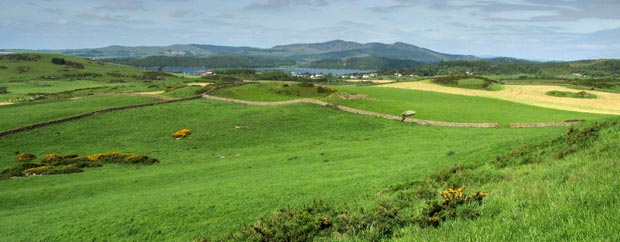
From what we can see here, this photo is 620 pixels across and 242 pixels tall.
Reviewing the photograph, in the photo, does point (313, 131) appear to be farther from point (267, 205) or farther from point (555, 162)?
point (555, 162)

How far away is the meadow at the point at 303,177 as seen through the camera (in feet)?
35.9

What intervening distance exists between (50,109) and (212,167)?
151ft

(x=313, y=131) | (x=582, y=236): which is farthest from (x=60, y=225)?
(x=313, y=131)

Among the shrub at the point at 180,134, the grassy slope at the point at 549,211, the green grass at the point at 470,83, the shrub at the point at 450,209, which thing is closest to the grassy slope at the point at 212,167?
the shrub at the point at 180,134

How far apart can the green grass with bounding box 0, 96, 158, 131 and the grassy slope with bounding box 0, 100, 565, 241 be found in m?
5.80

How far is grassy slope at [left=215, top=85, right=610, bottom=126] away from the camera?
57.6m

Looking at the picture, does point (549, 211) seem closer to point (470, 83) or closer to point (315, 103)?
point (315, 103)

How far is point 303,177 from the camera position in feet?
90.5

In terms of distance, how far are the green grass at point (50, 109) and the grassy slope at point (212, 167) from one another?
5.80 metres

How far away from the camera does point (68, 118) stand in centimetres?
5616

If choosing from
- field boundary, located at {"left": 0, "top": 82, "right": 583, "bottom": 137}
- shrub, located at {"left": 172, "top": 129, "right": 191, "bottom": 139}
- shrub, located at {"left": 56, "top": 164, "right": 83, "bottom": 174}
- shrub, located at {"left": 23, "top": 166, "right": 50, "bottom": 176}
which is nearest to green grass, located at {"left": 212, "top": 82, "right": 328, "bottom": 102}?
field boundary, located at {"left": 0, "top": 82, "right": 583, "bottom": 137}

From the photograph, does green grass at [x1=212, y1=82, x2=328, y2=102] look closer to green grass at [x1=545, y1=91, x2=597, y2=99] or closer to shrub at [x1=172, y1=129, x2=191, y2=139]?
shrub at [x1=172, y1=129, x2=191, y2=139]

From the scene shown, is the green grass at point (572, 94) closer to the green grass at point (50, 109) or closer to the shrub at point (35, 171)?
A: the green grass at point (50, 109)

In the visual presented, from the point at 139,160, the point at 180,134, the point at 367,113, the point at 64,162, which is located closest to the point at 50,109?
the point at 180,134
